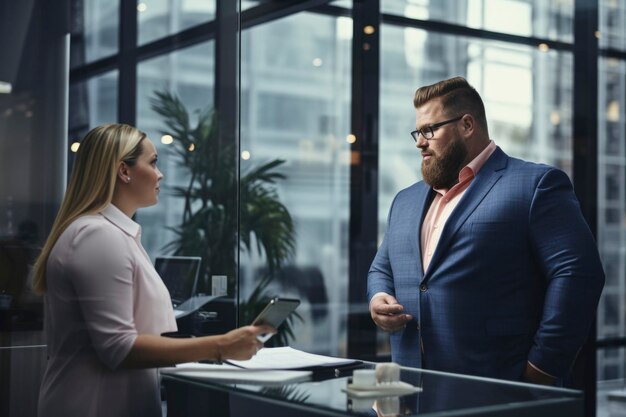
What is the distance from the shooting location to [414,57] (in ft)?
21.0

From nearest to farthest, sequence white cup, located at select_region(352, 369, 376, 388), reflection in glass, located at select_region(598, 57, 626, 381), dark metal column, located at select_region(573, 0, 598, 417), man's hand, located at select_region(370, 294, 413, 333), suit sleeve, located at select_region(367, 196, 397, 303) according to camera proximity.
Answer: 1. white cup, located at select_region(352, 369, 376, 388)
2. man's hand, located at select_region(370, 294, 413, 333)
3. suit sleeve, located at select_region(367, 196, 397, 303)
4. dark metal column, located at select_region(573, 0, 598, 417)
5. reflection in glass, located at select_region(598, 57, 626, 381)

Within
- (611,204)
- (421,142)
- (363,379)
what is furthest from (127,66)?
(611,204)

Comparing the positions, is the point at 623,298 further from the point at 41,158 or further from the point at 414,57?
the point at 41,158

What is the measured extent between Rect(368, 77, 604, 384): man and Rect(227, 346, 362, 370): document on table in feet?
1.88

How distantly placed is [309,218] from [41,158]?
3321 millimetres

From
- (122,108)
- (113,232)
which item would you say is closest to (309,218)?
(122,108)

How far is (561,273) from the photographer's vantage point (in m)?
2.79

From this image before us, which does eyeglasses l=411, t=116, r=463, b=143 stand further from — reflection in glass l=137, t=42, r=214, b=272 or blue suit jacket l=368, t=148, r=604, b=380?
reflection in glass l=137, t=42, r=214, b=272

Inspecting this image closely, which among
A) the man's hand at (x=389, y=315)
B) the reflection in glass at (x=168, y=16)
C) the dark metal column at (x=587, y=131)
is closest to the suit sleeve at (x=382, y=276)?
the man's hand at (x=389, y=315)

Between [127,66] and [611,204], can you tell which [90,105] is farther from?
[611,204]

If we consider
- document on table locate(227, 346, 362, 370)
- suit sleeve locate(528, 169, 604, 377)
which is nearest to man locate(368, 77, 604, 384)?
suit sleeve locate(528, 169, 604, 377)

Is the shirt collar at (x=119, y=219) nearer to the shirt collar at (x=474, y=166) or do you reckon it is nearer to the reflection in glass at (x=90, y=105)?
the reflection in glass at (x=90, y=105)

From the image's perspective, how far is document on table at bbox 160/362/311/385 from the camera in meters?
2.05

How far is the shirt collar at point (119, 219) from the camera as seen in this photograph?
7.73 ft
